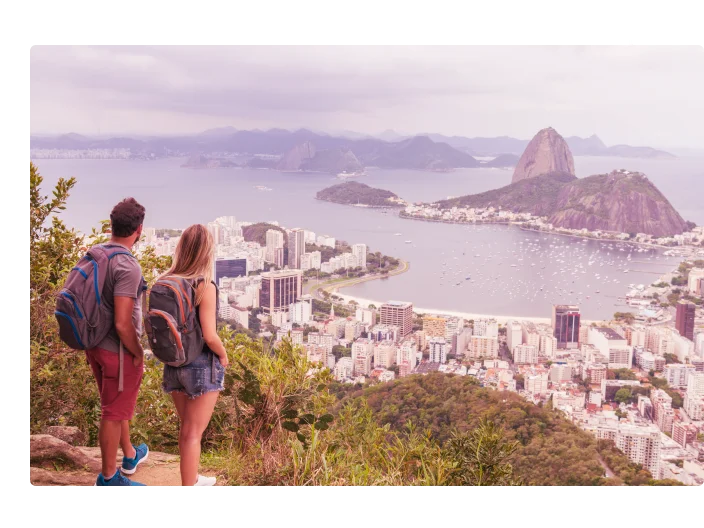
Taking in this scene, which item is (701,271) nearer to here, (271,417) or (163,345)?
(271,417)

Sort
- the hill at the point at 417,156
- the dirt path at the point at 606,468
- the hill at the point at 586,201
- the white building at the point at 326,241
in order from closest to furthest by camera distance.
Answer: the dirt path at the point at 606,468, the white building at the point at 326,241, the hill at the point at 417,156, the hill at the point at 586,201

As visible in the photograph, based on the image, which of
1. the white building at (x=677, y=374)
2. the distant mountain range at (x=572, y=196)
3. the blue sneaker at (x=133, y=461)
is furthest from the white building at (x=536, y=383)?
the blue sneaker at (x=133, y=461)

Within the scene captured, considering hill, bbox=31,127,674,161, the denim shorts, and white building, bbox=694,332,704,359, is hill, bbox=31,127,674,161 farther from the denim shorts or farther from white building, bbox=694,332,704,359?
the denim shorts

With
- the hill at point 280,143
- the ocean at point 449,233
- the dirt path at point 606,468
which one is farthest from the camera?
the ocean at point 449,233

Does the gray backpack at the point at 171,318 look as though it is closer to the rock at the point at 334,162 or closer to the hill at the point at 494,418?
the hill at the point at 494,418

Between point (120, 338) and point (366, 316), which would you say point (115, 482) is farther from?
point (366, 316)
